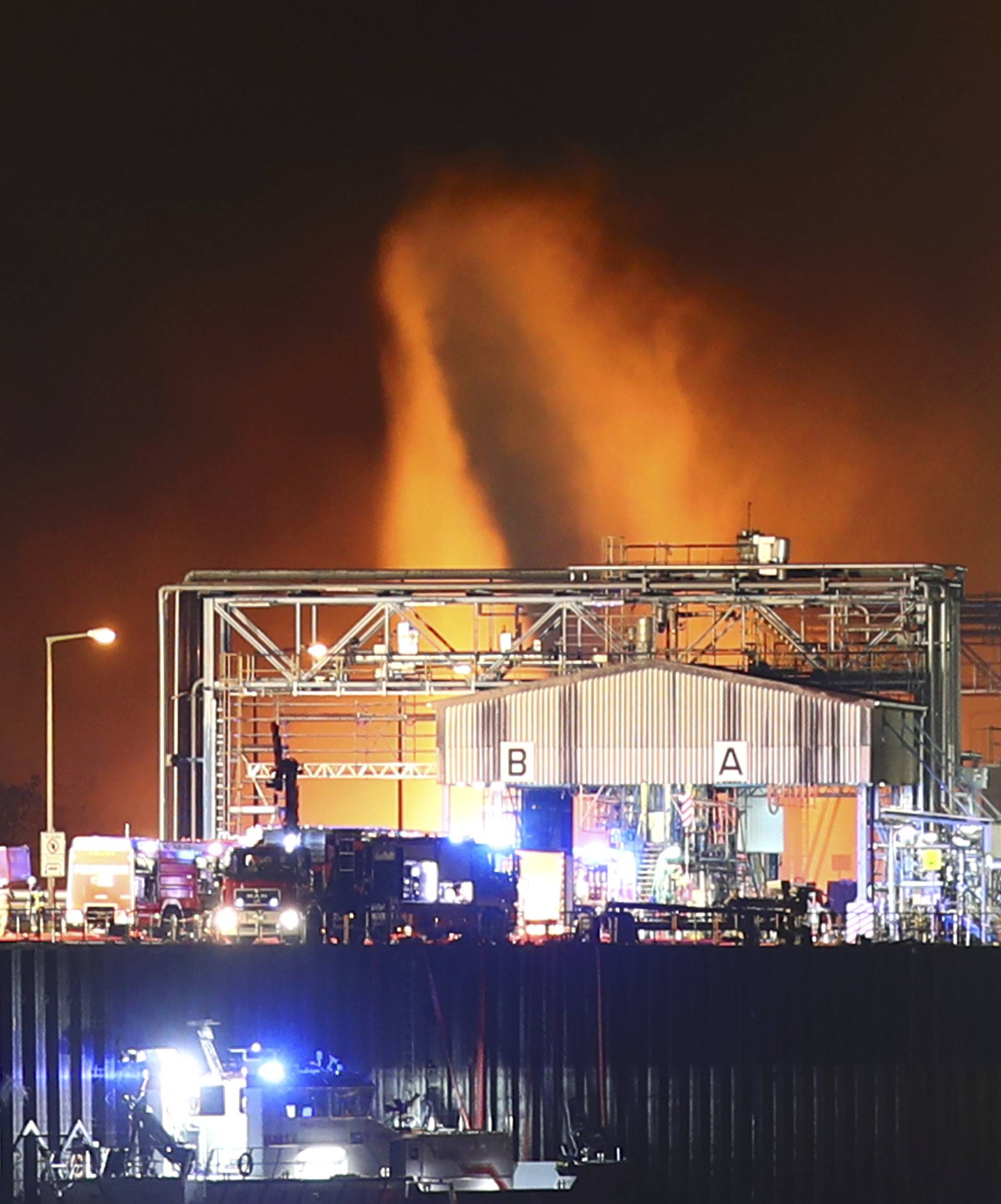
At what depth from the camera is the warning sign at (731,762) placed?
53.5m

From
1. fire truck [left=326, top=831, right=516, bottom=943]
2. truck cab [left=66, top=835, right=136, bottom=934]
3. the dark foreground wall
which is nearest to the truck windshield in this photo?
fire truck [left=326, top=831, right=516, bottom=943]

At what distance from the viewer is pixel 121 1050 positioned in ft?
143

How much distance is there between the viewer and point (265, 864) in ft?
156

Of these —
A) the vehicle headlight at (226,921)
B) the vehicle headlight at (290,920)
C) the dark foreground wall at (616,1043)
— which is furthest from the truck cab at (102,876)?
the dark foreground wall at (616,1043)

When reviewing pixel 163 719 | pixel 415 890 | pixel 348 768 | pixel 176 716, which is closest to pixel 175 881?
pixel 415 890

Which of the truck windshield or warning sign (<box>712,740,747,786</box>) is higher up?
warning sign (<box>712,740,747,786</box>)

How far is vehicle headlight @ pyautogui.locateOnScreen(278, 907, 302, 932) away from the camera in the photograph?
152 ft

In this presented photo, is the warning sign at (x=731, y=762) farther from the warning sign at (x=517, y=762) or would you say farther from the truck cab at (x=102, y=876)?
the truck cab at (x=102, y=876)

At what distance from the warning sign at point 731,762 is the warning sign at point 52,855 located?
1360 cm

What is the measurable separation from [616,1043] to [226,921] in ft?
24.9

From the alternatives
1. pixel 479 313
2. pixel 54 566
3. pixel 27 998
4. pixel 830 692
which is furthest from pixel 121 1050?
pixel 54 566

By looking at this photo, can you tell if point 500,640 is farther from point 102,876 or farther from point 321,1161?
point 321,1161

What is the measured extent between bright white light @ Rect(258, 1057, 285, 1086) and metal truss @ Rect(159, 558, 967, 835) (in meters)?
15.5

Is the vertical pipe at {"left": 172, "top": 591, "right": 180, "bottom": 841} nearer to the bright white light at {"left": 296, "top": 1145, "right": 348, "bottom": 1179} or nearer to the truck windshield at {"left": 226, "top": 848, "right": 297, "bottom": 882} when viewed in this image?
the truck windshield at {"left": 226, "top": 848, "right": 297, "bottom": 882}
